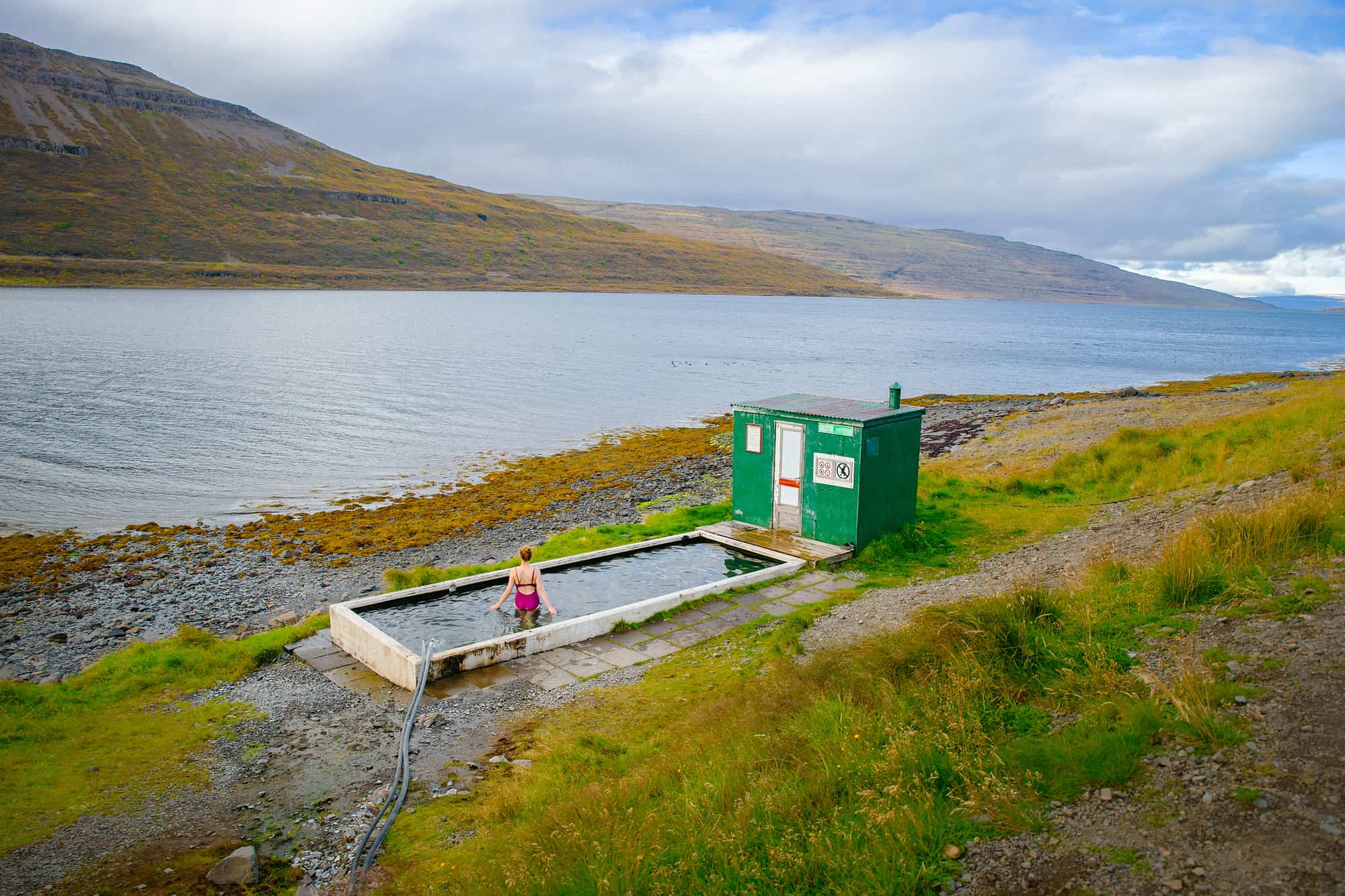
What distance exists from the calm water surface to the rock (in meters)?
4.54

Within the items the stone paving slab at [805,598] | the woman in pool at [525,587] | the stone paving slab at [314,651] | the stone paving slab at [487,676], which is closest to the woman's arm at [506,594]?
the woman in pool at [525,587]

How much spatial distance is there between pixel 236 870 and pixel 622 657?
17.1ft

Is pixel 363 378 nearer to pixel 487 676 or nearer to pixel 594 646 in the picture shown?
pixel 594 646

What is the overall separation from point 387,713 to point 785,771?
5.36m

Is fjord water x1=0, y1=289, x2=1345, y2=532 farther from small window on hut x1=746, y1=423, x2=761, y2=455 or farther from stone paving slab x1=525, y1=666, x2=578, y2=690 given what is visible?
stone paving slab x1=525, y1=666, x2=578, y2=690

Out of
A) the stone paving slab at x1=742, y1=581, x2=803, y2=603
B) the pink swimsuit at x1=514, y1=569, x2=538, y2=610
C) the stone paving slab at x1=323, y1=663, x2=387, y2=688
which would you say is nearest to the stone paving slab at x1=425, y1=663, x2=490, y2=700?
the stone paving slab at x1=323, y1=663, x2=387, y2=688

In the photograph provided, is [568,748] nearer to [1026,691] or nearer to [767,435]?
[1026,691]

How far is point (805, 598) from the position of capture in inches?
502

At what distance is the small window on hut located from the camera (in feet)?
52.4

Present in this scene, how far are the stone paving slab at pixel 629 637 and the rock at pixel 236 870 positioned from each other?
5.42 m

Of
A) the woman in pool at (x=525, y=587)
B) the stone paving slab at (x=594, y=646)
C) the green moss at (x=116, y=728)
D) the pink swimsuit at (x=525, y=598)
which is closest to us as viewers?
the green moss at (x=116, y=728)

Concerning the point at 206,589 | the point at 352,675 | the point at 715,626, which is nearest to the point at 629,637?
the point at 715,626

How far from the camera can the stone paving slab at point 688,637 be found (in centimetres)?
1120

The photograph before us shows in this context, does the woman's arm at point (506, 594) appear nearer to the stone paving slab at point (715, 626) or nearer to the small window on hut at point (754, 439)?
the stone paving slab at point (715, 626)
